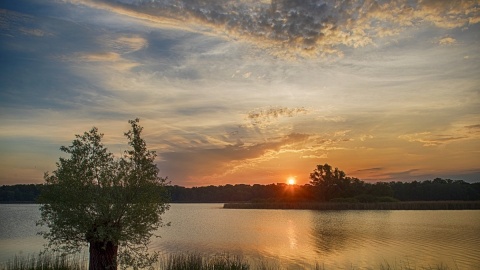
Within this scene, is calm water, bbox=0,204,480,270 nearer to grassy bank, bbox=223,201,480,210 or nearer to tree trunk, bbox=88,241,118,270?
tree trunk, bbox=88,241,118,270

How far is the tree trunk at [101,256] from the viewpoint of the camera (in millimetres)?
17906

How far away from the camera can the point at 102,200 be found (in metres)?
17.8

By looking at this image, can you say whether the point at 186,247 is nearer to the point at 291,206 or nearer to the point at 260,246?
the point at 260,246

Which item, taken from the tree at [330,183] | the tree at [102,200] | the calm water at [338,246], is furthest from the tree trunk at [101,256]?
the tree at [330,183]

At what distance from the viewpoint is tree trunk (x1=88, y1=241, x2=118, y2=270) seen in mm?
17906

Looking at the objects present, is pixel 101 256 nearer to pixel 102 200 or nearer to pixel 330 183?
pixel 102 200

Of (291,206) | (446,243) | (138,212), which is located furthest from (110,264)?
(291,206)

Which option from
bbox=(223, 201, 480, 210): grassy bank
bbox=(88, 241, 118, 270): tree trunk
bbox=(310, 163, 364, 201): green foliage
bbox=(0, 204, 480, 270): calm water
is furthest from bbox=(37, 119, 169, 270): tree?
bbox=(310, 163, 364, 201): green foliage

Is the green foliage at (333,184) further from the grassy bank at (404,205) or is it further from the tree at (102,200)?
the tree at (102,200)

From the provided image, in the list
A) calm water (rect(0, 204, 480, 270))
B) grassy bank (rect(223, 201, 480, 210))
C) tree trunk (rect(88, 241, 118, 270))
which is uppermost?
grassy bank (rect(223, 201, 480, 210))

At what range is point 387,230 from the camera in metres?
53.8

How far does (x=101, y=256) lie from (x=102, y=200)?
250 cm

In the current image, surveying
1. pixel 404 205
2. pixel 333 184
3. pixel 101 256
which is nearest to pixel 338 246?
pixel 101 256

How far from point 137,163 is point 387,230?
43843 millimetres
